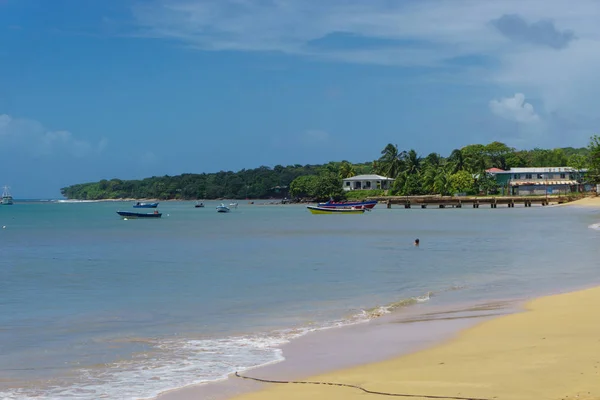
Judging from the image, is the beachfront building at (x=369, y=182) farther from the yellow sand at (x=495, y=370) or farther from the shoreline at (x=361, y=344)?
the yellow sand at (x=495, y=370)

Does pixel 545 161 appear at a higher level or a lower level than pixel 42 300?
higher

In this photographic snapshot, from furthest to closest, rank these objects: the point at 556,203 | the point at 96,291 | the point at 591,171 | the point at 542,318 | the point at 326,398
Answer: the point at 556,203
the point at 591,171
the point at 96,291
the point at 542,318
the point at 326,398

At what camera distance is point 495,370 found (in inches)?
388

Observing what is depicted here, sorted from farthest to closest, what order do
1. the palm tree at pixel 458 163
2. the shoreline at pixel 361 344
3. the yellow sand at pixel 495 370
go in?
the palm tree at pixel 458 163, the shoreline at pixel 361 344, the yellow sand at pixel 495 370

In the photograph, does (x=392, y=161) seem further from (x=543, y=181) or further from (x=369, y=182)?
(x=543, y=181)

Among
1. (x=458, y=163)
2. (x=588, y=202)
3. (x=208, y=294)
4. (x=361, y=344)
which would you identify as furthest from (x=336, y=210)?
(x=361, y=344)

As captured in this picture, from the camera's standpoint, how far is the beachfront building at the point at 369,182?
149 meters

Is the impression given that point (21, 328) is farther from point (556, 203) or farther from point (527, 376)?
point (556, 203)

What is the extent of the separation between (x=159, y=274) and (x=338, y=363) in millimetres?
18962

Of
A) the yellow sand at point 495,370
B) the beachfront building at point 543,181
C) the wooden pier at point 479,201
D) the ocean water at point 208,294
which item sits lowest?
the ocean water at point 208,294

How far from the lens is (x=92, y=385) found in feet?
34.1

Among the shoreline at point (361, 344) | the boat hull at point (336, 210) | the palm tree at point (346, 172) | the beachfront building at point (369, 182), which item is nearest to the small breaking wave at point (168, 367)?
the shoreline at point (361, 344)

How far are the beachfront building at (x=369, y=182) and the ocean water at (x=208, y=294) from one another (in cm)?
10280

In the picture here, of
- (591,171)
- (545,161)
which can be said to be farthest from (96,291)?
(545,161)
